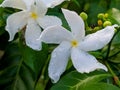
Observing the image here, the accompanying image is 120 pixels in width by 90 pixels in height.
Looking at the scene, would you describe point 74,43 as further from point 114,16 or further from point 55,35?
point 114,16

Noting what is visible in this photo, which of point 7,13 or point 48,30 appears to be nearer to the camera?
point 48,30

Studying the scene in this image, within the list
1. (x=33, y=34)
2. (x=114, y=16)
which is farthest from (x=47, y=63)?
(x=114, y=16)

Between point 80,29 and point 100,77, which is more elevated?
point 80,29

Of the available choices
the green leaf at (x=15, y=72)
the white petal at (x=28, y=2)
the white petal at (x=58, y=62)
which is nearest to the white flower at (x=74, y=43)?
the white petal at (x=58, y=62)

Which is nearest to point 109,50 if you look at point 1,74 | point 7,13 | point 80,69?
point 80,69

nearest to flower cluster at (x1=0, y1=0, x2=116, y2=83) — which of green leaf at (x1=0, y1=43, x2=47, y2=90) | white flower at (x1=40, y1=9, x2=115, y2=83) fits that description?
white flower at (x1=40, y1=9, x2=115, y2=83)

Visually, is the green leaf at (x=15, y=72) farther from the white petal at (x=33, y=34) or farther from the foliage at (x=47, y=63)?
the white petal at (x=33, y=34)

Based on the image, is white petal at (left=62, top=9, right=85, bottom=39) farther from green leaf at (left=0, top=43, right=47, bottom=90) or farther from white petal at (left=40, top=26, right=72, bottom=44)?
green leaf at (left=0, top=43, right=47, bottom=90)

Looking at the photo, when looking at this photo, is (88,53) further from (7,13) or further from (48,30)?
(7,13)
